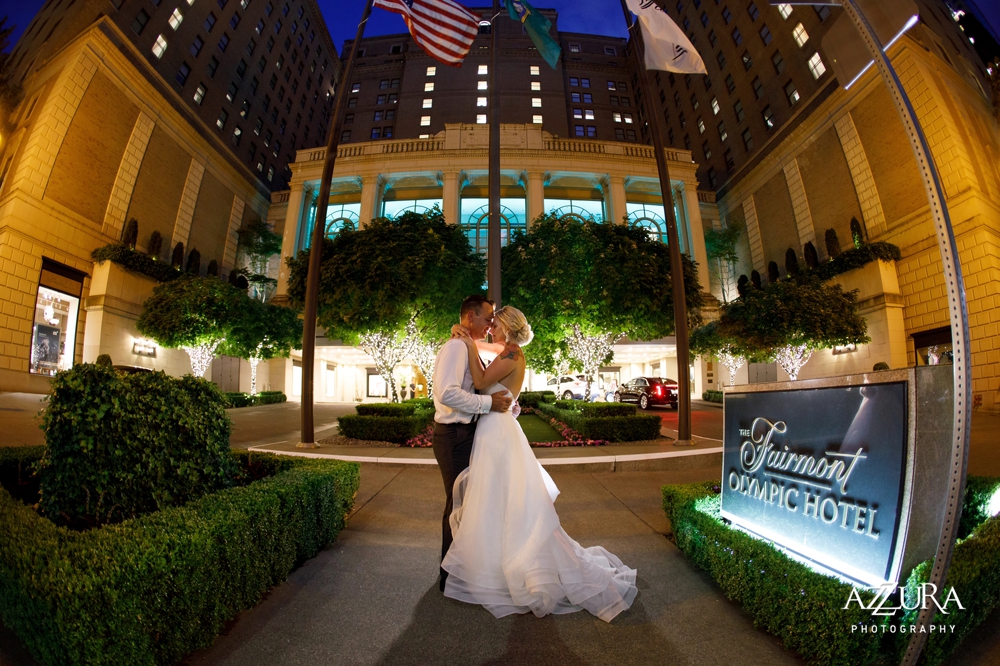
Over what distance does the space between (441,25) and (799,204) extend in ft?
101

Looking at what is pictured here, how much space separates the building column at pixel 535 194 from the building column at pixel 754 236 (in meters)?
17.8

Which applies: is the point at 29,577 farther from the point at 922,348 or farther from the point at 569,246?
the point at 922,348

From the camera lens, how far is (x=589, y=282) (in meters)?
15.4

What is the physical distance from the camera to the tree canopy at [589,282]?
14992mm

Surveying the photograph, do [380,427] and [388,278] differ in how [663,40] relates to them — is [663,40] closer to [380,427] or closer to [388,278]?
[388,278]

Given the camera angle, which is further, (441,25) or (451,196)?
(451,196)

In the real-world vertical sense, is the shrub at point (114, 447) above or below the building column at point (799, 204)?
below

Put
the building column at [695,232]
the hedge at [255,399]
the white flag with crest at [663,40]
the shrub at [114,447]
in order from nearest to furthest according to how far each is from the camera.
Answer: the shrub at [114,447]
the white flag with crest at [663,40]
the hedge at [255,399]
the building column at [695,232]

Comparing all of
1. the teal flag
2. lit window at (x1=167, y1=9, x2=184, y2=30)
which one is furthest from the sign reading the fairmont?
lit window at (x1=167, y1=9, x2=184, y2=30)

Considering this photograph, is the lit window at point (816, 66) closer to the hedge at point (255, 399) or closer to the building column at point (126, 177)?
the hedge at point (255, 399)

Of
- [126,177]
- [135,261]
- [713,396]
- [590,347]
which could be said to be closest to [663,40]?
[590,347]

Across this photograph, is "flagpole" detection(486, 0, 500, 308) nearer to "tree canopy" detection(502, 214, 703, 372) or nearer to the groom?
the groom

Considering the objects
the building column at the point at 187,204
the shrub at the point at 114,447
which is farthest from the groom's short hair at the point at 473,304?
the building column at the point at 187,204

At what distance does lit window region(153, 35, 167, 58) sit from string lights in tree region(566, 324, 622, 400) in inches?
1392
